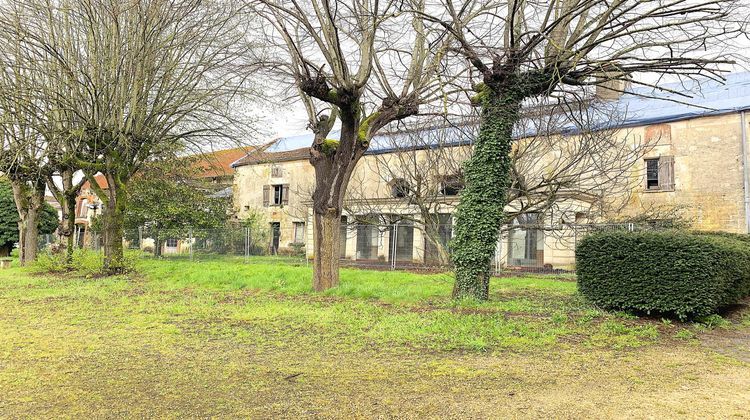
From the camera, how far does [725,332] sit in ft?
22.4

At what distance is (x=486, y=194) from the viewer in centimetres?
899

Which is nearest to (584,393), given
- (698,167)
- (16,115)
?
(16,115)

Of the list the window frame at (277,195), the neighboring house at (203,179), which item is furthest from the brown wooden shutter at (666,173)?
the window frame at (277,195)

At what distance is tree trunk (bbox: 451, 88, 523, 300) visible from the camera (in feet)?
29.2

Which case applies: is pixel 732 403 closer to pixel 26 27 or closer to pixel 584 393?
pixel 584 393

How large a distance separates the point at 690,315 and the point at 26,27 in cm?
1609

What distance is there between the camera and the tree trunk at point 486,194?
8914 millimetres

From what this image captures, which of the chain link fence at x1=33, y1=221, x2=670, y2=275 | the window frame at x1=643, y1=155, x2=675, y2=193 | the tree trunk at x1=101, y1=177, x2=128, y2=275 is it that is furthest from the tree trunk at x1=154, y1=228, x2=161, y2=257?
the window frame at x1=643, y1=155, x2=675, y2=193

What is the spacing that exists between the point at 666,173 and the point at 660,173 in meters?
0.24

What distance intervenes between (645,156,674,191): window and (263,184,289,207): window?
2060 centimetres

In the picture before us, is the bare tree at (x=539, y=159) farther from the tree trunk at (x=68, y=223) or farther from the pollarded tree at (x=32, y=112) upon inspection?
the tree trunk at (x=68, y=223)

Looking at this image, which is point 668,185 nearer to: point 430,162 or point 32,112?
point 430,162

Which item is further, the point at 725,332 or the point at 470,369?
the point at 725,332

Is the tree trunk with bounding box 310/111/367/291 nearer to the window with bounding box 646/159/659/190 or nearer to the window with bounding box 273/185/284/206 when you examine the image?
the window with bounding box 646/159/659/190
